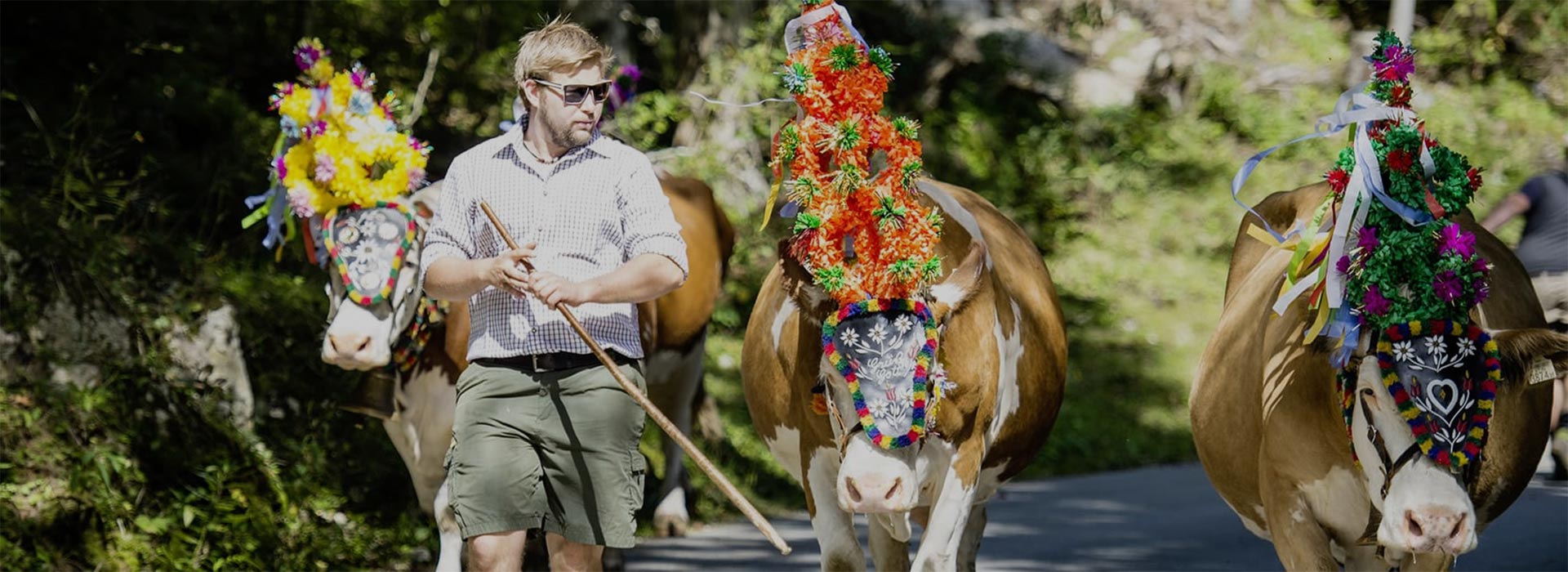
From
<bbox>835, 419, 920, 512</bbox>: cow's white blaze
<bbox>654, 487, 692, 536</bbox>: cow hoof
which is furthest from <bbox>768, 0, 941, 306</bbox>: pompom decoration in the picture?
<bbox>654, 487, 692, 536</bbox>: cow hoof

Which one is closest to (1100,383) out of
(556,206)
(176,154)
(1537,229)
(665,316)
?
(1537,229)

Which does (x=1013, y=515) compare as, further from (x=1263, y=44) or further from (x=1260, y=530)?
(x=1263, y=44)

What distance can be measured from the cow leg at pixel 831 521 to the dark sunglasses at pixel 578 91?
1.49 meters

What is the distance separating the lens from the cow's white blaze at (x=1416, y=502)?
15.0ft

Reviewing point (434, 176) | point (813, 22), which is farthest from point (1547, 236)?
point (434, 176)

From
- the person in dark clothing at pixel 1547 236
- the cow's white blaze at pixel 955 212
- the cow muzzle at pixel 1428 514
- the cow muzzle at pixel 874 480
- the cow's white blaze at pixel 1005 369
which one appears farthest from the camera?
the person in dark clothing at pixel 1547 236

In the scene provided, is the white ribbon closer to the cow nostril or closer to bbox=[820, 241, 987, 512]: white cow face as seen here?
bbox=[820, 241, 987, 512]: white cow face

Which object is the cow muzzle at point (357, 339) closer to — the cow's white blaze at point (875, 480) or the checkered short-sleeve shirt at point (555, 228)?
the checkered short-sleeve shirt at point (555, 228)

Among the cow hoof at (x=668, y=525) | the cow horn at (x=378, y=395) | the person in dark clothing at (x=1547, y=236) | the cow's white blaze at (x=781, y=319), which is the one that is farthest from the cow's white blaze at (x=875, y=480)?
the person in dark clothing at (x=1547, y=236)

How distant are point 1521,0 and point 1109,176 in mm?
5848

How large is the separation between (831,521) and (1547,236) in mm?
4841

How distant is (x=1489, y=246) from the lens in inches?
221

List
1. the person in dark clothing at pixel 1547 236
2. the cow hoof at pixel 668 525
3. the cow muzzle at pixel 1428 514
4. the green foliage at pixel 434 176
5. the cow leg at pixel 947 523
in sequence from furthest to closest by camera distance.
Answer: the cow hoof at pixel 668 525, the person in dark clothing at pixel 1547 236, the green foliage at pixel 434 176, the cow leg at pixel 947 523, the cow muzzle at pixel 1428 514

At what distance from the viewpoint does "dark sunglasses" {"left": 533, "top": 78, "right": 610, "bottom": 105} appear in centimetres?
489
